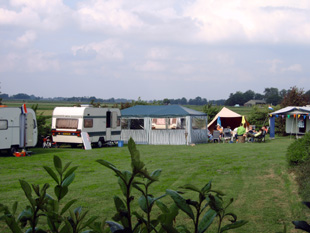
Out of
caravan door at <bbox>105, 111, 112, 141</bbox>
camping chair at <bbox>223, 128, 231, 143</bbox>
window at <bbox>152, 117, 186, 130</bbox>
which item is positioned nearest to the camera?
caravan door at <bbox>105, 111, 112, 141</bbox>

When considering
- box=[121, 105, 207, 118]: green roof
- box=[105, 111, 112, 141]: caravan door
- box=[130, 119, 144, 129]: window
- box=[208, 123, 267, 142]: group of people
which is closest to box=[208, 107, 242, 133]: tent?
box=[208, 123, 267, 142]: group of people

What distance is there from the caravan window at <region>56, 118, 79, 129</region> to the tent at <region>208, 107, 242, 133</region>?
1148 cm

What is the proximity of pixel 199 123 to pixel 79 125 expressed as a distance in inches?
300

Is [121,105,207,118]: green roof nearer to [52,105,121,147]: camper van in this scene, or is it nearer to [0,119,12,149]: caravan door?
[52,105,121,147]: camper van

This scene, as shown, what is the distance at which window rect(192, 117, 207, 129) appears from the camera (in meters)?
23.8

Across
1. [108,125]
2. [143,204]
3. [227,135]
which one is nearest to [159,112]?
[108,125]

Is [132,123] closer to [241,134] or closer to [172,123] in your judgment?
[172,123]

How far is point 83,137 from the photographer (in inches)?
805

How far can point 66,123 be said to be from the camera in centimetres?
2138

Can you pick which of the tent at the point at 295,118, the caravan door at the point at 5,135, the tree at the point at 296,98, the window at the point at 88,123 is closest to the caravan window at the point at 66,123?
the window at the point at 88,123

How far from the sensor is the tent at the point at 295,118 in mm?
25250

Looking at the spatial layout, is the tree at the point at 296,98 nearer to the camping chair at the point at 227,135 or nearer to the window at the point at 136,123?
the camping chair at the point at 227,135

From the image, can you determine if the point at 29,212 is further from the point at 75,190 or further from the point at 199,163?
the point at 199,163

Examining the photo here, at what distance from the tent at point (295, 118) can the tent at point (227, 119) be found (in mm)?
3066
